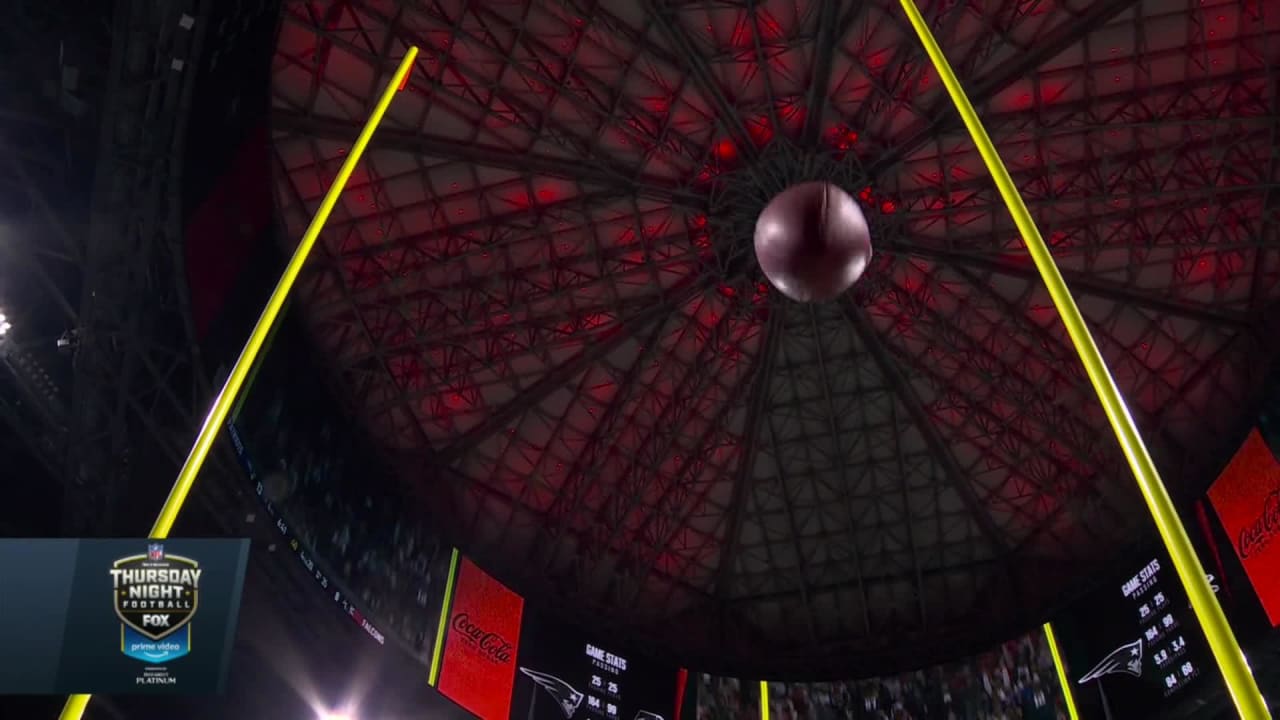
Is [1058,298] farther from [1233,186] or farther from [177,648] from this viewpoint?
[1233,186]

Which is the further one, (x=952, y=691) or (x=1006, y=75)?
(x=952, y=691)

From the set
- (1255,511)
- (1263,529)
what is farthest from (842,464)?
(1263,529)

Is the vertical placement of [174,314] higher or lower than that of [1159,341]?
lower

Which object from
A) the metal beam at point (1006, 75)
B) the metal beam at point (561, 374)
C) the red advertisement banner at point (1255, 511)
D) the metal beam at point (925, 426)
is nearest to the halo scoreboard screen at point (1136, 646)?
the red advertisement banner at point (1255, 511)

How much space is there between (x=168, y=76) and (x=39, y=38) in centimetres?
158

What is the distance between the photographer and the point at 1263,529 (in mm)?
22719

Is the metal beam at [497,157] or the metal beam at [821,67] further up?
the metal beam at [821,67]

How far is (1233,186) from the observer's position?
77.2 ft

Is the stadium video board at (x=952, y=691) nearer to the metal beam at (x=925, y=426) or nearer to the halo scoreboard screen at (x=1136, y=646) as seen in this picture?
the halo scoreboard screen at (x=1136, y=646)

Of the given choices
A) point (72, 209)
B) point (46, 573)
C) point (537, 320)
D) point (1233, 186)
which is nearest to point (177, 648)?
point (46, 573)

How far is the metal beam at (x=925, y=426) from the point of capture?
28641mm

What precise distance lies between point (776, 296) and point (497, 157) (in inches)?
362
